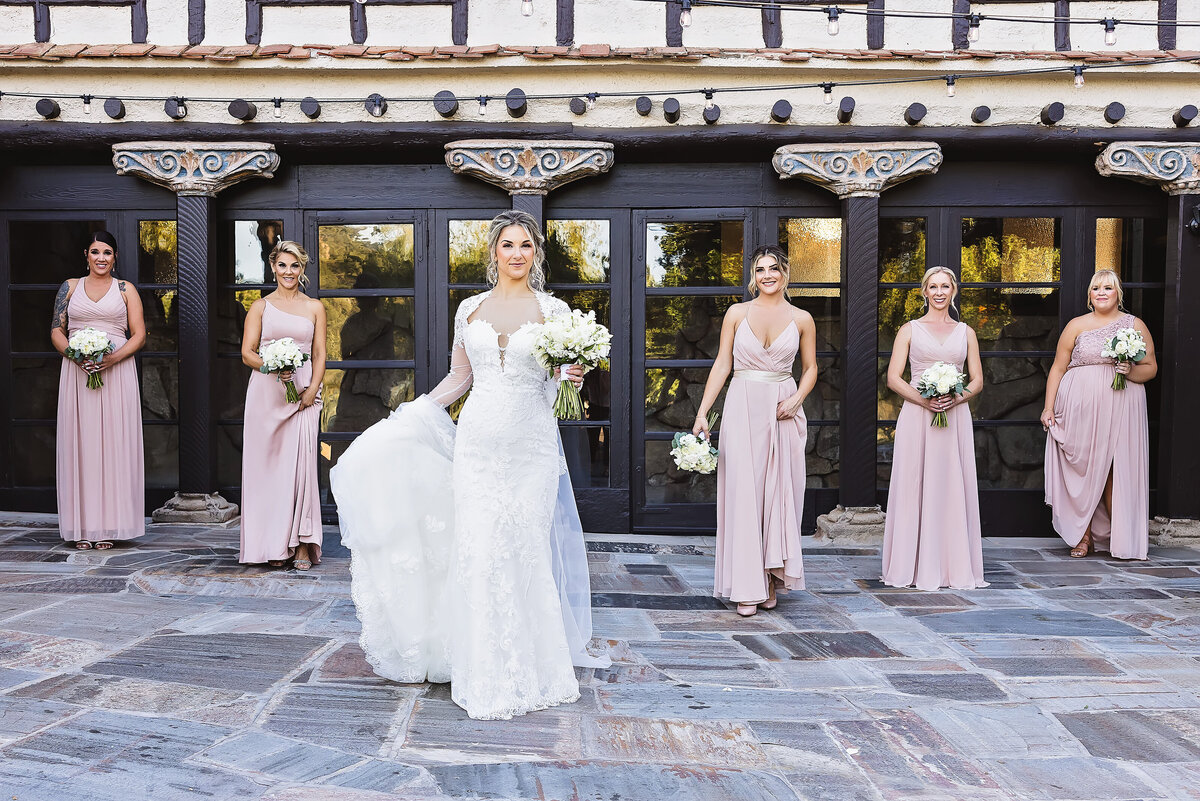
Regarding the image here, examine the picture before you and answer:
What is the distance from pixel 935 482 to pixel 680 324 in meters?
2.80

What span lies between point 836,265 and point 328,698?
5.82 metres

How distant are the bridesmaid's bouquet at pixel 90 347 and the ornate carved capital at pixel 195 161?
1.66 m

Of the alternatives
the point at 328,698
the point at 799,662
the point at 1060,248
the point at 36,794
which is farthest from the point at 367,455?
the point at 1060,248

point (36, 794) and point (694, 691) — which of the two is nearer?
point (36, 794)

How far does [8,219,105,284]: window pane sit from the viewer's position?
854cm

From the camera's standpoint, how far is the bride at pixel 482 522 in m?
3.93

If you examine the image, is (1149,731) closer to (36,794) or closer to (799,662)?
(799,662)

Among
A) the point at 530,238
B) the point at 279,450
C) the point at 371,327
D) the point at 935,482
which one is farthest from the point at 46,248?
the point at 935,482

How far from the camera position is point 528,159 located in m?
7.79

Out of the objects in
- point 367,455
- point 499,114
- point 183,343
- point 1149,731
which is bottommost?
point 1149,731

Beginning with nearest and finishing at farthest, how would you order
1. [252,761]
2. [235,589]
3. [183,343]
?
[252,761]
[235,589]
[183,343]

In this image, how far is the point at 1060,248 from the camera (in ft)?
26.8

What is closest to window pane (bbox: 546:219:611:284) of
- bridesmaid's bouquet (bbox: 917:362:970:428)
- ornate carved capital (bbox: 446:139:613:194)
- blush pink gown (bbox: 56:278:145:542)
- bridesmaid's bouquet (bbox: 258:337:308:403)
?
ornate carved capital (bbox: 446:139:613:194)

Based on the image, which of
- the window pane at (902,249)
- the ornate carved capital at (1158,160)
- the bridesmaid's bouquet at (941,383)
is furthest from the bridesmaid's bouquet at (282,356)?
the ornate carved capital at (1158,160)
